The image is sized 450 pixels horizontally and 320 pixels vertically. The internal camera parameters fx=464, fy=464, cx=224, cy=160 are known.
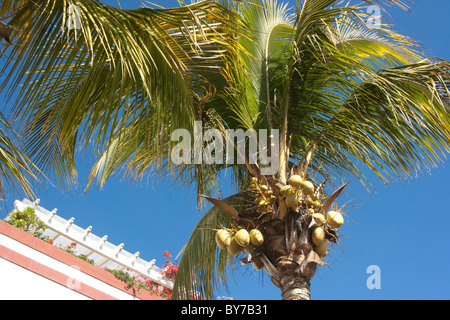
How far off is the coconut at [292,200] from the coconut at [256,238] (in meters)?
0.34

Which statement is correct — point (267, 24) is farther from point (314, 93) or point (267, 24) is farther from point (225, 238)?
point (225, 238)

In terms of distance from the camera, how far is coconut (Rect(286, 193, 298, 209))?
12.4ft

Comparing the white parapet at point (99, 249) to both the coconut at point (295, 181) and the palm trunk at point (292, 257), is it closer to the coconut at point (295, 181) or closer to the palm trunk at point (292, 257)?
the palm trunk at point (292, 257)

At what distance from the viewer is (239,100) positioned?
4.71m

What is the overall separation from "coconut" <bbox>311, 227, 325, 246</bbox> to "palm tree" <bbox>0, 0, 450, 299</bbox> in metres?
0.01

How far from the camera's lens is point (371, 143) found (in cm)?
466

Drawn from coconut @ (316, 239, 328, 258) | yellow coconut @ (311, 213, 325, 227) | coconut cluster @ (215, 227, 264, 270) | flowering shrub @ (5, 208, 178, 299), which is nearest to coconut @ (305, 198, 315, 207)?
yellow coconut @ (311, 213, 325, 227)

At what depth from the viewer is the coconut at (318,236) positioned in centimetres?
378

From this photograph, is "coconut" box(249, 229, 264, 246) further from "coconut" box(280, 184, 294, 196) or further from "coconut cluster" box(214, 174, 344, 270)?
"coconut" box(280, 184, 294, 196)

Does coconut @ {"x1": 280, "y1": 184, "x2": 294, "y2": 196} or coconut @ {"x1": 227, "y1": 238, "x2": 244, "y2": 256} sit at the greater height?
coconut @ {"x1": 280, "y1": 184, "x2": 294, "y2": 196}
